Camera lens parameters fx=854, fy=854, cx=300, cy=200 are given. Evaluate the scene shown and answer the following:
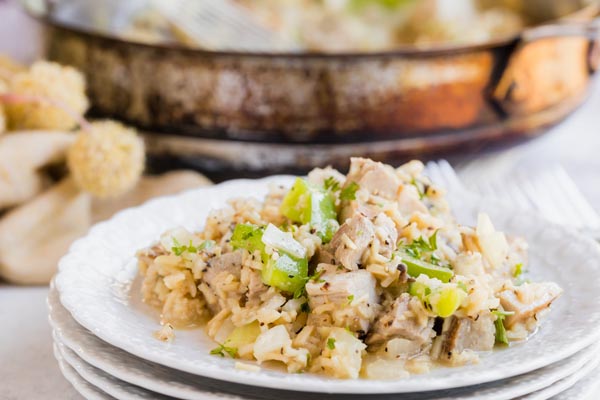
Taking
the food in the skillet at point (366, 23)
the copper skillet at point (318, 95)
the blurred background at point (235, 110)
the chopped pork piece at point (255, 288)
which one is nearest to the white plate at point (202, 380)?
the chopped pork piece at point (255, 288)

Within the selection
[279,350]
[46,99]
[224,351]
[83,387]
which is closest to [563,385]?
[279,350]

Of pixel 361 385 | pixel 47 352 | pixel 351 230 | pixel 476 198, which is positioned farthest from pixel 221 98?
pixel 361 385

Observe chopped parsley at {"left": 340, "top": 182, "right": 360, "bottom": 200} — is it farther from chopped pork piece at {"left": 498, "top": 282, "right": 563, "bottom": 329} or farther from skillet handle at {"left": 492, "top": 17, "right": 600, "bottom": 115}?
skillet handle at {"left": 492, "top": 17, "right": 600, "bottom": 115}

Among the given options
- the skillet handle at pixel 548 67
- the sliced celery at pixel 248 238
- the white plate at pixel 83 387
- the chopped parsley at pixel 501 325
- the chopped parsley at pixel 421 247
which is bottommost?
the white plate at pixel 83 387

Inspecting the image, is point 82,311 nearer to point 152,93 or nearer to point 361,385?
point 361,385

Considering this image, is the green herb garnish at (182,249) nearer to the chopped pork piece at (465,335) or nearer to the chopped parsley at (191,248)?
the chopped parsley at (191,248)

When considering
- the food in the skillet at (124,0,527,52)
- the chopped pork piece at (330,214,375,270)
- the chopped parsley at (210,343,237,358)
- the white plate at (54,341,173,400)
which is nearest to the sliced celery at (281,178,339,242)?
the chopped pork piece at (330,214,375,270)

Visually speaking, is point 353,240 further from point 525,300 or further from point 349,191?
point 525,300
